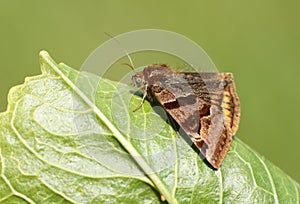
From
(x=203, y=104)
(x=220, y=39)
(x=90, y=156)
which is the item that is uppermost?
(x=90, y=156)

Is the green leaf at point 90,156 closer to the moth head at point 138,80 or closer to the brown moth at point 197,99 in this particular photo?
the brown moth at point 197,99

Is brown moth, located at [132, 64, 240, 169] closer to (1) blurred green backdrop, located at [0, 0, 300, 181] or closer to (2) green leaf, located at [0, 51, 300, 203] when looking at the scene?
(2) green leaf, located at [0, 51, 300, 203]

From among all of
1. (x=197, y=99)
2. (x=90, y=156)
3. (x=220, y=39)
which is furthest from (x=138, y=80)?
(x=220, y=39)

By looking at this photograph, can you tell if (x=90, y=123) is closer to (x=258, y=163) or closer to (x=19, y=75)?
(x=258, y=163)

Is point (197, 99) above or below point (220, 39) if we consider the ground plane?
above

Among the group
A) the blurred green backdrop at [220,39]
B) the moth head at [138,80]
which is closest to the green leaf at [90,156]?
the moth head at [138,80]

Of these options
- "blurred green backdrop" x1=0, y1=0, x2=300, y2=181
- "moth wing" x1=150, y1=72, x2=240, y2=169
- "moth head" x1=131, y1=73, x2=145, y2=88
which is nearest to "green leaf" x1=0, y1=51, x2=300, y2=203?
"moth wing" x1=150, y1=72, x2=240, y2=169

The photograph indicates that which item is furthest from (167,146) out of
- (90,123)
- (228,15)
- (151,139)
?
(228,15)

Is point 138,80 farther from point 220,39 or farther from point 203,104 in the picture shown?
point 220,39
